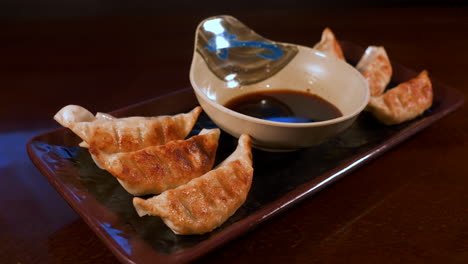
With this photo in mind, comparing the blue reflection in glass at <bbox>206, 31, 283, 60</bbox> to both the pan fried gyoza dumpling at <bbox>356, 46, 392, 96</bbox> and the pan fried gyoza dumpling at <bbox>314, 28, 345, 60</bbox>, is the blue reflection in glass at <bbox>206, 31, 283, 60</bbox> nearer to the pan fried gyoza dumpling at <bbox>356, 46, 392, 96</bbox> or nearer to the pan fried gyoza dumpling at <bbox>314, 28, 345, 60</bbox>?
the pan fried gyoza dumpling at <bbox>314, 28, 345, 60</bbox>

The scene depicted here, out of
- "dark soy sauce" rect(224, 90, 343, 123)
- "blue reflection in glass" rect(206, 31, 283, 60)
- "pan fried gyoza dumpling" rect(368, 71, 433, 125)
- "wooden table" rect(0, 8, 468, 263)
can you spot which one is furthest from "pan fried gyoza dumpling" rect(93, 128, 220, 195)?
"pan fried gyoza dumpling" rect(368, 71, 433, 125)

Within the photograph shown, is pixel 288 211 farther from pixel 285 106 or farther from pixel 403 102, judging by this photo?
pixel 403 102

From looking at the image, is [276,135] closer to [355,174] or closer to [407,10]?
[355,174]

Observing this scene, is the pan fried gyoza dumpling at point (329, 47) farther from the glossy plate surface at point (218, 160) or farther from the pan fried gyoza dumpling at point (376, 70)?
the glossy plate surface at point (218, 160)

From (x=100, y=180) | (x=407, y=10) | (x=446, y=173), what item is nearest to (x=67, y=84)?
(x=100, y=180)

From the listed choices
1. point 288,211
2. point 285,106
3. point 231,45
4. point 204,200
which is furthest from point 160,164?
point 231,45
